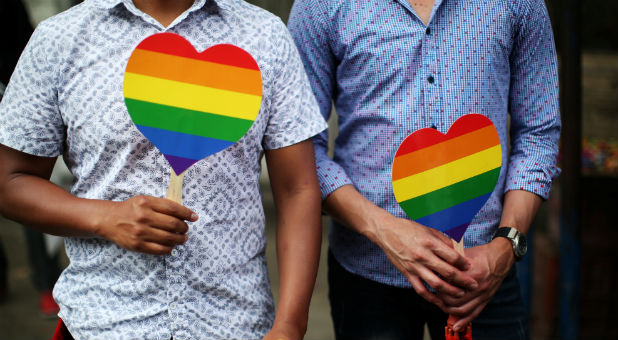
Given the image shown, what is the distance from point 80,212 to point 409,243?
64 cm

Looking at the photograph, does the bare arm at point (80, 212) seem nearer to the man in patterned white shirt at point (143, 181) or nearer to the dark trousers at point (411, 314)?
the man in patterned white shirt at point (143, 181)

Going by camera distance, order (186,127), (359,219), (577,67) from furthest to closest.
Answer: (577,67) → (359,219) → (186,127)

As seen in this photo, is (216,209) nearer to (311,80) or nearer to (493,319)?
(311,80)

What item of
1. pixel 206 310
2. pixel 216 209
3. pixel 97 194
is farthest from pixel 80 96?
pixel 206 310

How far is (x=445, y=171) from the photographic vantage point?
4.26 ft


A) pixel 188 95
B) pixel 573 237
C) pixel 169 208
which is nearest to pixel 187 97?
pixel 188 95

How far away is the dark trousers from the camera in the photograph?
1.67m

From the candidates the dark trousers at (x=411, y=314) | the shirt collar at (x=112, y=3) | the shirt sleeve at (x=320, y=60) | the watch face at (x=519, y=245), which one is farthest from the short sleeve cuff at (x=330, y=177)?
the shirt collar at (x=112, y=3)

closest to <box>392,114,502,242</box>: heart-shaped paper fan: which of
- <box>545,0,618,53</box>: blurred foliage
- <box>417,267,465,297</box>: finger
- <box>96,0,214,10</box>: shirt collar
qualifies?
<box>417,267,465,297</box>: finger

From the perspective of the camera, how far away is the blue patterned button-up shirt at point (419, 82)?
5.14 feet

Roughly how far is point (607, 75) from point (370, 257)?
2.51 m

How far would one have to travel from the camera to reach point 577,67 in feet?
8.33

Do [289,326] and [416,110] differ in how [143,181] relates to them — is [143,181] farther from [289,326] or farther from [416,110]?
[416,110]

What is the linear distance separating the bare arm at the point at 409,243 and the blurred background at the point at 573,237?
137cm
